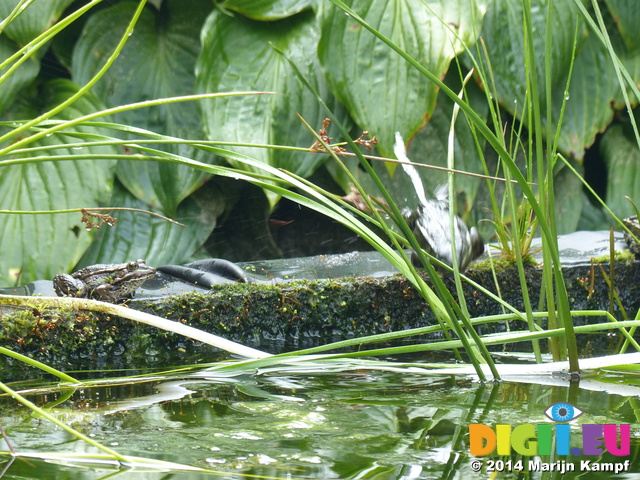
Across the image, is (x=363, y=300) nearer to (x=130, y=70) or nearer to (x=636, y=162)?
(x=130, y=70)

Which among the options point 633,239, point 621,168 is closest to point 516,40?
point 621,168

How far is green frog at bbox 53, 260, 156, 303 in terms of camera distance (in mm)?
1124

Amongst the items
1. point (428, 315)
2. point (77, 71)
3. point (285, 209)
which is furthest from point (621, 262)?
point (77, 71)

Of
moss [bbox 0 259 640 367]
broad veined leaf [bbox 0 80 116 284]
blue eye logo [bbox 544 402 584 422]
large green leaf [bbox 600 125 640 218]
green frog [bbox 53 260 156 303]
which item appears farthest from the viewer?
large green leaf [bbox 600 125 640 218]

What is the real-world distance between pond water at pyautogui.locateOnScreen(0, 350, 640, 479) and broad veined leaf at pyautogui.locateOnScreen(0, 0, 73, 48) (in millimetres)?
1666

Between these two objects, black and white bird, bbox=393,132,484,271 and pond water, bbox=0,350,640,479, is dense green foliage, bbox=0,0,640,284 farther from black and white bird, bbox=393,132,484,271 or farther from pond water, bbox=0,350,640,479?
pond water, bbox=0,350,640,479

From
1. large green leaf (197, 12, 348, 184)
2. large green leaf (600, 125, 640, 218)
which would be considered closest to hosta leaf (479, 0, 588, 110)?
large green leaf (600, 125, 640, 218)

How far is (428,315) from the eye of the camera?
4.24ft

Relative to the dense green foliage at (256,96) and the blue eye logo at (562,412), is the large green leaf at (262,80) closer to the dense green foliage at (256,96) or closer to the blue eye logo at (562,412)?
the dense green foliage at (256,96)

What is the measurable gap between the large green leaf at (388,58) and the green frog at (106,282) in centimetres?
118

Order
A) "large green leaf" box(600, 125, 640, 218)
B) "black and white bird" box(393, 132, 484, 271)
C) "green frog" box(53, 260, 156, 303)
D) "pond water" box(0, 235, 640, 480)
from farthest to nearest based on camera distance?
"large green leaf" box(600, 125, 640, 218) < "black and white bird" box(393, 132, 484, 271) < "green frog" box(53, 260, 156, 303) < "pond water" box(0, 235, 640, 480)

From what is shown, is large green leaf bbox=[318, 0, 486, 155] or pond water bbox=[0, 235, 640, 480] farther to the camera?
large green leaf bbox=[318, 0, 486, 155]

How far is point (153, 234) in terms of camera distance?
2387mm

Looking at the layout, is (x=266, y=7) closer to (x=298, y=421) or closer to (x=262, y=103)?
(x=262, y=103)
